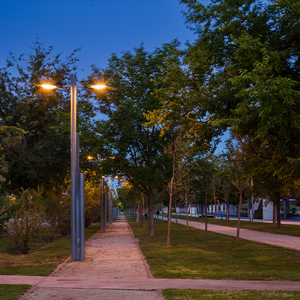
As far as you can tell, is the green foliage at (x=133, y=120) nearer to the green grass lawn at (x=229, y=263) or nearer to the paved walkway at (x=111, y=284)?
the green grass lawn at (x=229, y=263)

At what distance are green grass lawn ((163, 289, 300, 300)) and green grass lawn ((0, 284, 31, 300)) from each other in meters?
2.83

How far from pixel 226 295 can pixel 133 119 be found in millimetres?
18857

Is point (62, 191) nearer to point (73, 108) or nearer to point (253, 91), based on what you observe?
point (73, 108)

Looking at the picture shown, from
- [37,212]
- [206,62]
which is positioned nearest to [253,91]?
[206,62]

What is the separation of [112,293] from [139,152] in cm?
1964

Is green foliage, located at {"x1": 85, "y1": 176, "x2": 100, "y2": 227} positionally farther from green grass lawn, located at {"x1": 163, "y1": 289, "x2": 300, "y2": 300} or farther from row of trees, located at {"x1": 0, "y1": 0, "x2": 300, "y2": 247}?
green grass lawn, located at {"x1": 163, "y1": 289, "x2": 300, "y2": 300}

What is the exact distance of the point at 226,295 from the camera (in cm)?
821

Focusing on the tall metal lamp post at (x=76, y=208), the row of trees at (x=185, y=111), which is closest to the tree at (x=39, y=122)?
the row of trees at (x=185, y=111)

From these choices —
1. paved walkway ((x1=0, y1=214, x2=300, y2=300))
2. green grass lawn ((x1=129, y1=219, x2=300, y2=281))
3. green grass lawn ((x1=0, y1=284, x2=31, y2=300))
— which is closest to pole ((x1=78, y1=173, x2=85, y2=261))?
paved walkway ((x1=0, y1=214, x2=300, y2=300))

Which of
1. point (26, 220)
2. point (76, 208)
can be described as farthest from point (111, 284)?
point (26, 220)

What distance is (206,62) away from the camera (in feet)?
46.4

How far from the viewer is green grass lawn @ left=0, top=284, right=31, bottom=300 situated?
7.98 meters

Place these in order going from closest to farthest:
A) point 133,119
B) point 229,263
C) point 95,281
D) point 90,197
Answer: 1. point 95,281
2. point 229,263
3. point 133,119
4. point 90,197

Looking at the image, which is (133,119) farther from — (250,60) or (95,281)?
(95,281)
